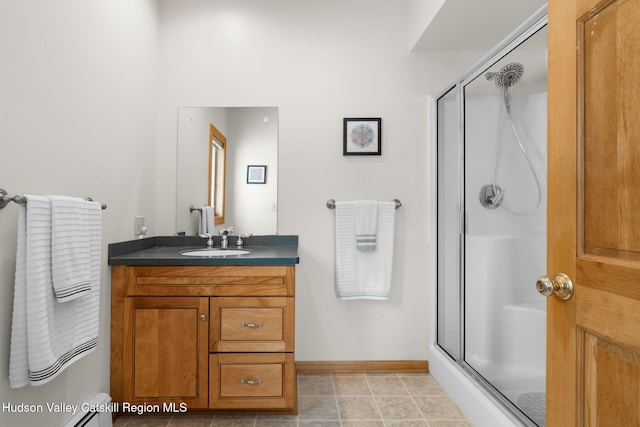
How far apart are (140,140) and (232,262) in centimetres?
102

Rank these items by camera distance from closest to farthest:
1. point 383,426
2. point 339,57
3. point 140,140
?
point 383,426, point 140,140, point 339,57

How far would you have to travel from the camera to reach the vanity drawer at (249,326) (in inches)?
73.8

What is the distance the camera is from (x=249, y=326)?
74.0 inches

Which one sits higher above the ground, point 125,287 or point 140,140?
point 140,140

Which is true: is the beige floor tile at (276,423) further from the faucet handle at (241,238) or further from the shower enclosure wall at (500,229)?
the faucet handle at (241,238)

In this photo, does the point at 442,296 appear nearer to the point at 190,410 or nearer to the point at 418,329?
the point at 418,329

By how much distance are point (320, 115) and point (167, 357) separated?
1705mm

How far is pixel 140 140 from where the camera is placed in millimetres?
2277

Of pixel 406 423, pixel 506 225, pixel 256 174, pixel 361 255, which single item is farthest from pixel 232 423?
pixel 506 225

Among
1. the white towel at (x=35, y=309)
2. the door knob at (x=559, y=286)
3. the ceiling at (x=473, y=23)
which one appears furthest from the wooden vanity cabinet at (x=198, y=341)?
the ceiling at (x=473, y=23)

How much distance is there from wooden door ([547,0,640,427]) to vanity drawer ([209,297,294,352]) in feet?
3.89

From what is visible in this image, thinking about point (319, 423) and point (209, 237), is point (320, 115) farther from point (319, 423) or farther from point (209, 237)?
point (319, 423)

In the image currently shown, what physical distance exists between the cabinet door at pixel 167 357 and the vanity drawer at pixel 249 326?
2.3 inches

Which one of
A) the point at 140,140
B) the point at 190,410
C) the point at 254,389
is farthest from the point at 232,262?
the point at 140,140
